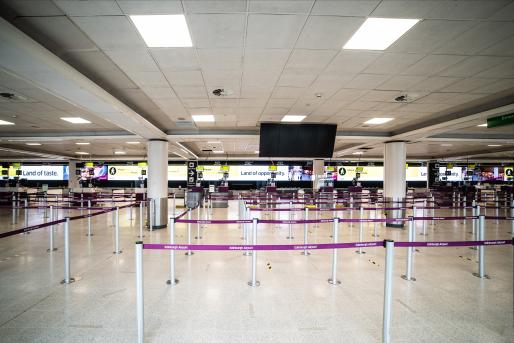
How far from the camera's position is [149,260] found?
5.27m

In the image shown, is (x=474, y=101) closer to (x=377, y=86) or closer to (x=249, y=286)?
(x=377, y=86)

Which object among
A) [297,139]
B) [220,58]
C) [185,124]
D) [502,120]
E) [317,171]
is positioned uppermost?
[220,58]

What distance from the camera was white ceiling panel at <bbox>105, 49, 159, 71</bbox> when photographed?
3.69 m

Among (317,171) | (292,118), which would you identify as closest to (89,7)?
(292,118)

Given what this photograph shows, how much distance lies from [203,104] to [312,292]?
5007mm

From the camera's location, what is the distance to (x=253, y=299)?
3.60 meters

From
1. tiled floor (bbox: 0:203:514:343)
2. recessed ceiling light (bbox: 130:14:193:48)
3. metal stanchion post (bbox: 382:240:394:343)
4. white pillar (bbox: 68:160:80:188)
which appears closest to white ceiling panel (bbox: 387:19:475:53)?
metal stanchion post (bbox: 382:240:394:343)

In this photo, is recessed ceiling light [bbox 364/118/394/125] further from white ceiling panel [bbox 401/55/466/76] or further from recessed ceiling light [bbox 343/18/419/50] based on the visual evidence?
recessed ceiling light [bbox 343/18/419/50]

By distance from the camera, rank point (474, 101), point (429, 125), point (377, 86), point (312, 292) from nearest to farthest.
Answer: point (312, 292) → point (377, 86) → point (474, 101) → point (429, 125)

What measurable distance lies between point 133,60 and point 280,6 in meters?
2.53

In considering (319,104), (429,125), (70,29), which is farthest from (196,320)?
(429,125)

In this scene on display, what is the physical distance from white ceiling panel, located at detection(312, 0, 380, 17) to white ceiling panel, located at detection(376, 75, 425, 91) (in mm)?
2321

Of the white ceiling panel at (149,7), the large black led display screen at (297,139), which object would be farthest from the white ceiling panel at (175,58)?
the large black led display screen at (297,139)

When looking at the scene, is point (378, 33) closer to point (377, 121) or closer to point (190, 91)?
point (190, 91)
